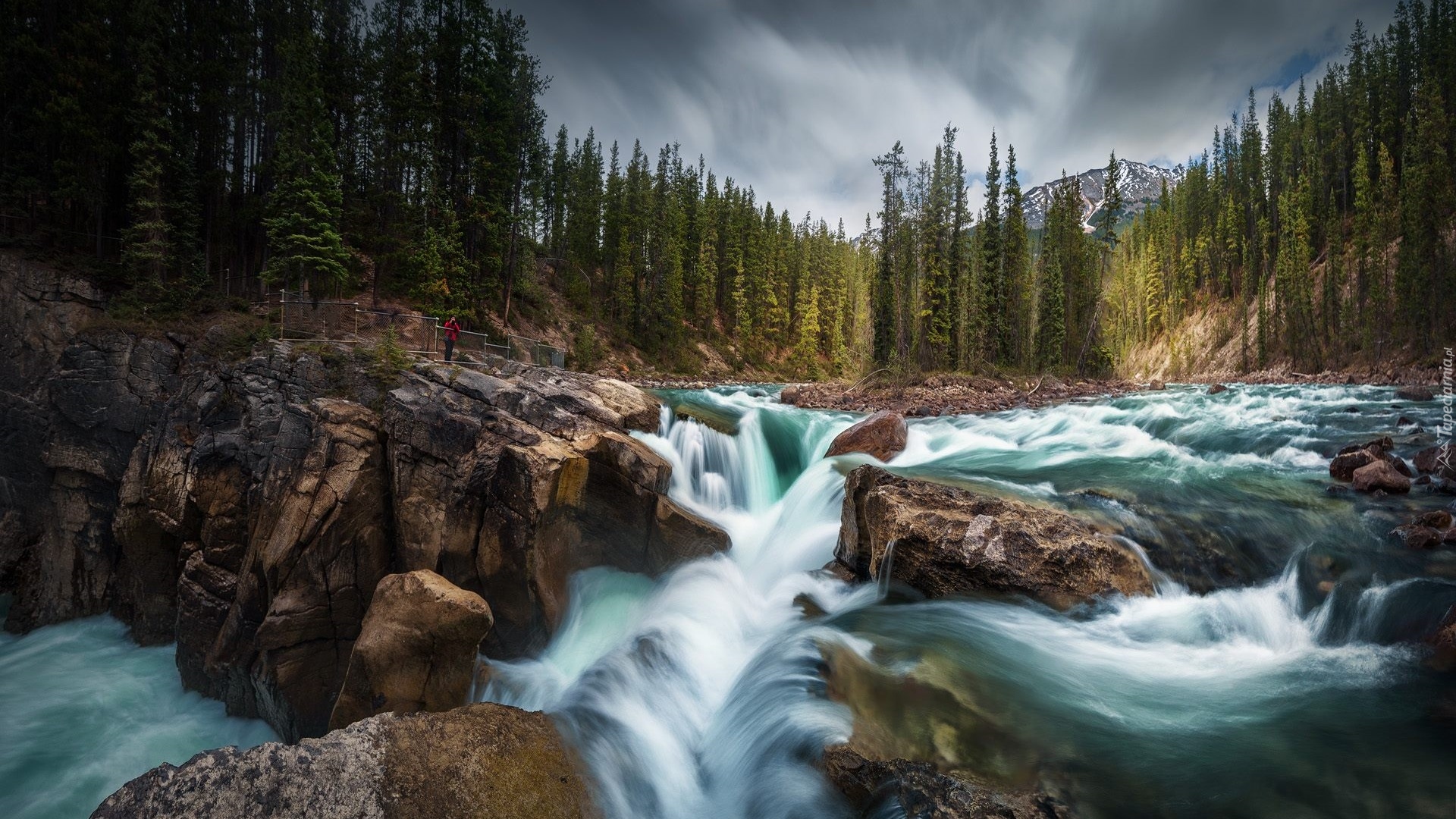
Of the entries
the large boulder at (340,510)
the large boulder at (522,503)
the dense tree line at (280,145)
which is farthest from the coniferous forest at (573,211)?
the large boulder at (522,503)

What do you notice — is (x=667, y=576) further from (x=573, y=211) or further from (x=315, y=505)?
(x=573, y=211)

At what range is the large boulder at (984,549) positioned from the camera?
702 centimetres

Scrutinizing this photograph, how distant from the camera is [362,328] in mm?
18344

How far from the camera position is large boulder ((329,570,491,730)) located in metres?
6.19

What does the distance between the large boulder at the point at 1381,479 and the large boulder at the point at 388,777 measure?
13.0 metres

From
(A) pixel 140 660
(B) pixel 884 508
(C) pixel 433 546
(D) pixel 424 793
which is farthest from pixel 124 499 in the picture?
(B) pixel 884 508

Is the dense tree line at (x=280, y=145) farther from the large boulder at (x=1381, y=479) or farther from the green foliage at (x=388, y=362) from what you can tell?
the large boulder at (x=1381, y=479)

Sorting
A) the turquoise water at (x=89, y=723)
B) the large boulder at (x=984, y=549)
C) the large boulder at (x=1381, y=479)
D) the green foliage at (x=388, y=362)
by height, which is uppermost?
the green foliage at (x=388, y=362)

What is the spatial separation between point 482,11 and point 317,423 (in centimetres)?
2648

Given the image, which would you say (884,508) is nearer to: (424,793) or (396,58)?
(424,793)

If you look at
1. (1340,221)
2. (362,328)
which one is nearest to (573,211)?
(362,328)

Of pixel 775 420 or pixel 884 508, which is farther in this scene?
pixel 775 420

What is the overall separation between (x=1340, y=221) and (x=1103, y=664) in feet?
224

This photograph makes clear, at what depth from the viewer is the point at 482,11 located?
91.0ft
